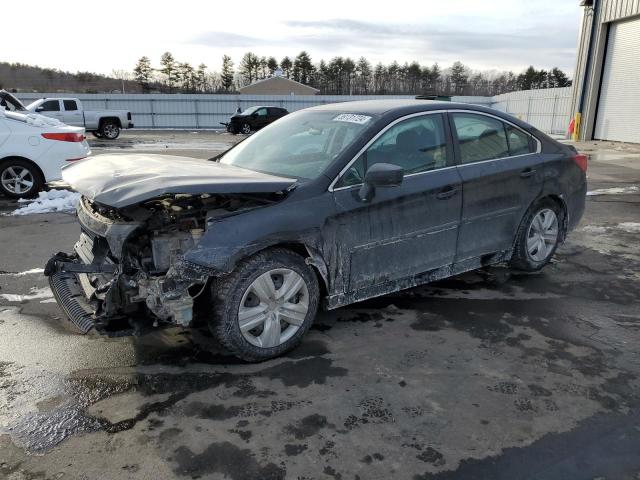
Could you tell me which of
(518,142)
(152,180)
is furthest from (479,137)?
(152,180)

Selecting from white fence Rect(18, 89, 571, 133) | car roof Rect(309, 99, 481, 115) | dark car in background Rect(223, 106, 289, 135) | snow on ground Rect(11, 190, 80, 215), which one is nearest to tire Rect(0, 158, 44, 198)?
snow on ground Rect(11, 190, 80, 215)

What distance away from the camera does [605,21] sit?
2211 cm

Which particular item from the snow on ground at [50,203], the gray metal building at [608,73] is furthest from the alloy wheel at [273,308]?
the gray metal building at [608,73]

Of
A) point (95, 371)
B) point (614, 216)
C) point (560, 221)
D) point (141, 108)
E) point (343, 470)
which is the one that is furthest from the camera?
point (141, 108)

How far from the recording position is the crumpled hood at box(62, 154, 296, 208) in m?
3.01

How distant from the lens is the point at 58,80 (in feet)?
201

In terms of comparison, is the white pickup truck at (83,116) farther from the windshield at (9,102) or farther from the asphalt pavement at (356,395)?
the asphalt pavement at (356,395)

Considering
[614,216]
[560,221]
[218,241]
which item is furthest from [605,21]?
[218,241]

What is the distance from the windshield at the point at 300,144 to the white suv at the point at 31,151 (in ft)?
17.9

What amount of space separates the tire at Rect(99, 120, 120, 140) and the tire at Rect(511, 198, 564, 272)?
25.0 metres

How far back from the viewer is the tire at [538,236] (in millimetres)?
4930

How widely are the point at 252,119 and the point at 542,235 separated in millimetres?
25629

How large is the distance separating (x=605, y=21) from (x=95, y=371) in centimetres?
A: 2535

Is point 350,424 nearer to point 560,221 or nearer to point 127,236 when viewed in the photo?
point 127,236
